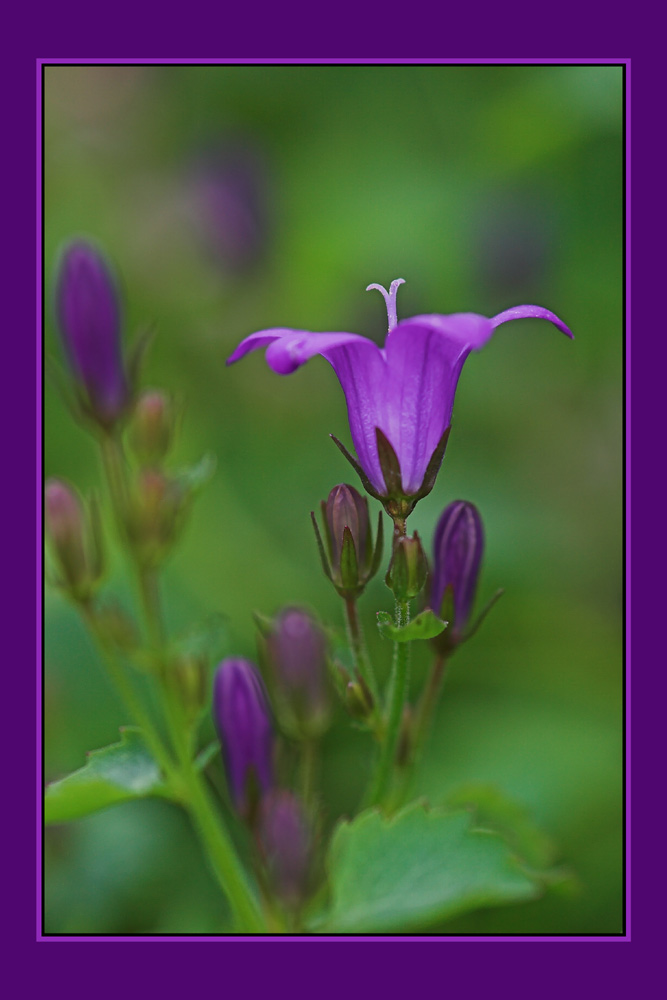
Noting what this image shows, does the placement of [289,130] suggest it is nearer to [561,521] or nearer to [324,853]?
[561,521]

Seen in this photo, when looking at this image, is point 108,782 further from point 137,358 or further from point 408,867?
point 137,358

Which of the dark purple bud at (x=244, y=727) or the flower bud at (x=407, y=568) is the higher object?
the flower bud at (x=407, y=568)

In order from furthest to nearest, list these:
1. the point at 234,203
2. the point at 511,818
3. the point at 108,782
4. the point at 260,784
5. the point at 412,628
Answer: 1. the point at 234,203
2. the point at 511,818
3. the point at 260,784
4. the point at 108,782
5. the point at 412,628

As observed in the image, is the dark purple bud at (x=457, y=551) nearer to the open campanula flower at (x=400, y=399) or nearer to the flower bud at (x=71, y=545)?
the open campanula flower at (x=400, y=399)

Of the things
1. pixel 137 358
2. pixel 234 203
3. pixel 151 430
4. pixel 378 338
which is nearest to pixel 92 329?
pixel 137 358

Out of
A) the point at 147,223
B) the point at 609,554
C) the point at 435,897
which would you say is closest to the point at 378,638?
the point at 609,554

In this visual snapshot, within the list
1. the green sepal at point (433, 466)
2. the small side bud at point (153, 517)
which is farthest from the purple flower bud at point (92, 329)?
the green sepal at point (433, 466)
